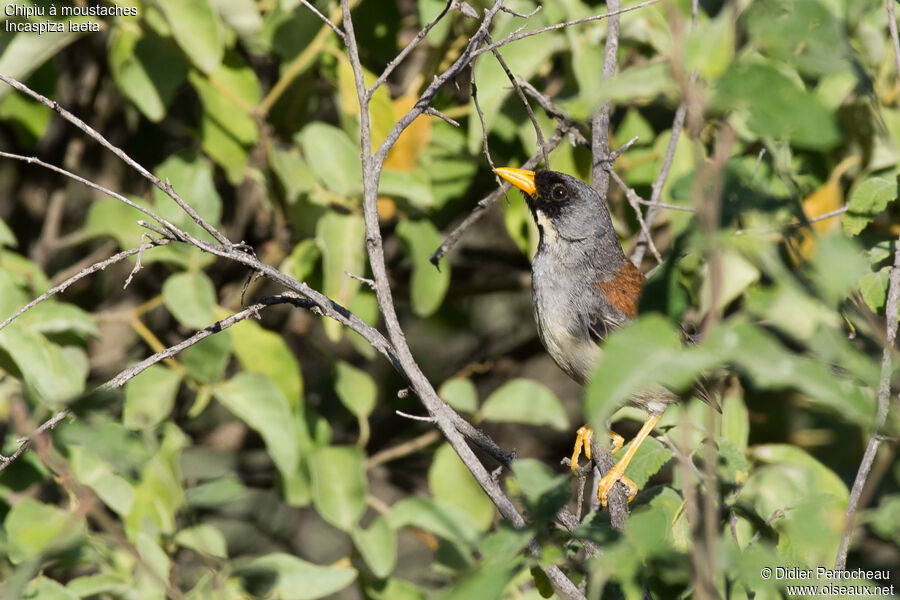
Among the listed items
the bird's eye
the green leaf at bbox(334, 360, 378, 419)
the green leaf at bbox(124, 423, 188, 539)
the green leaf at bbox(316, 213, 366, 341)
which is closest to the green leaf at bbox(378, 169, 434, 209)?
the green leaf at bbox(316, 213, 366, 341)

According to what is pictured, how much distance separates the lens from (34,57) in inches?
141

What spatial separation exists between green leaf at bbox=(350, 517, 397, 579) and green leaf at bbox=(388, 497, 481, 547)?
74mm

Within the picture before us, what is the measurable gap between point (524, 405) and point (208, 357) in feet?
4.63

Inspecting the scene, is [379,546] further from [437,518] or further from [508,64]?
[508,64]

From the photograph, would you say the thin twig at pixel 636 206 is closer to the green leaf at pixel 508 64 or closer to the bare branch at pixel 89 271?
the green leaf at pixel 508 64

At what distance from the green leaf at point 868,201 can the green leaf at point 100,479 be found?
278cm

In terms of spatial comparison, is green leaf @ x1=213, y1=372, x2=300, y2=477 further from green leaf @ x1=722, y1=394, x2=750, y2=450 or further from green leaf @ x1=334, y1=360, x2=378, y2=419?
green leaf @ x1=722, y1=394, x2=750, y2=450

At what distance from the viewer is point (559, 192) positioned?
4094 millimetres

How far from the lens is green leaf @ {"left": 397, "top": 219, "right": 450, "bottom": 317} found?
4.03 m

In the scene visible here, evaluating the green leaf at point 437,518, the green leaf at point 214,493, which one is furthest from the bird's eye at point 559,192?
the green leaf at point 214,493

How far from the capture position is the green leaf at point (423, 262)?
403 cm

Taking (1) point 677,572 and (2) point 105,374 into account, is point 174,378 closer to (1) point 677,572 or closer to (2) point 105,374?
(2) point 105,374

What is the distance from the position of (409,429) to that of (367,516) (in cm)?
124

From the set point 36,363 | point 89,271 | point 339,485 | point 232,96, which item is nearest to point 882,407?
point 89,271
